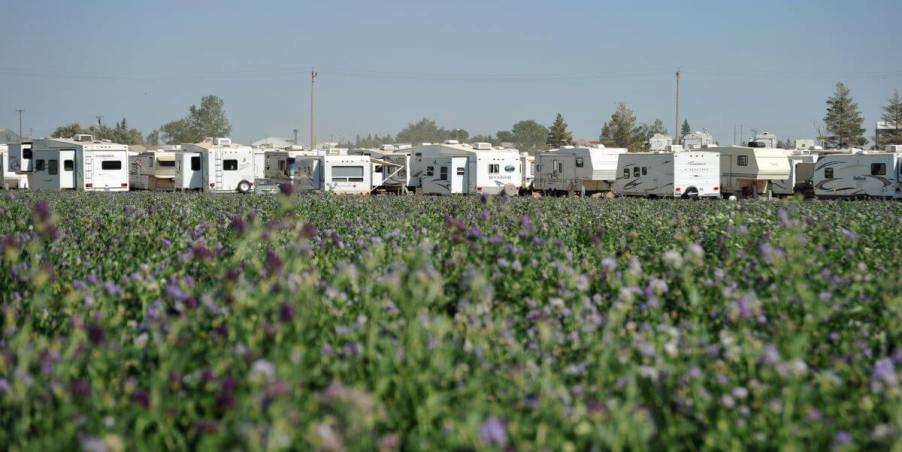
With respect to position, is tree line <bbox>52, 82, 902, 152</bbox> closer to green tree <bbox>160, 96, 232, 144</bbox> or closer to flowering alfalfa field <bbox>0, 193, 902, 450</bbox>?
green tree <bbox>160, 96, 232, 144</bbox>

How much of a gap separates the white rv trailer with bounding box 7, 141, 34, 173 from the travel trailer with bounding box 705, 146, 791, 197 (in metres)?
28.3

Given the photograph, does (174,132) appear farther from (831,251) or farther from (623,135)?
(831,251)

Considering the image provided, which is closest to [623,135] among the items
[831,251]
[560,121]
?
[560,121]

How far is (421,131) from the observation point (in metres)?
174

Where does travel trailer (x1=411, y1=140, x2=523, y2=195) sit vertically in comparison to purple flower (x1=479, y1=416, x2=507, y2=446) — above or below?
above

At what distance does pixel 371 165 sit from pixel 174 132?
10654cm

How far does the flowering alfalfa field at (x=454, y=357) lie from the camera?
3.71 meters

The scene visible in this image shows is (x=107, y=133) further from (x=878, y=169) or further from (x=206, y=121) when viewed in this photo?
(x=878, y=169)

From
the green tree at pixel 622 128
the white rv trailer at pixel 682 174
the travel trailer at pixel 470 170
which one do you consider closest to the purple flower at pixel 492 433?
the white rv trailer at pixel 682 174

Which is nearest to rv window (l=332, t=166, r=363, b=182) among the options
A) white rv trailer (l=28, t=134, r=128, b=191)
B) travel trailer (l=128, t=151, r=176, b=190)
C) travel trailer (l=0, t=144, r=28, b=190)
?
white rv trailer (l=28, t=134, r=128, b=191)

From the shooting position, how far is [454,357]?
15.6 ft

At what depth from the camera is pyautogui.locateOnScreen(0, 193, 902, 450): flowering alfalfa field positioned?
371cm

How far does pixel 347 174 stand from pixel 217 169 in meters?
5.55

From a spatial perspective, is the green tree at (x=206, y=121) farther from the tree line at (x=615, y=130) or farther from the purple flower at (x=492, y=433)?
the purple flower at (x=492, y=433)
